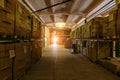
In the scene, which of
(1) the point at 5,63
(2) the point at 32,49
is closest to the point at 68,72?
(2) the point at 32,49

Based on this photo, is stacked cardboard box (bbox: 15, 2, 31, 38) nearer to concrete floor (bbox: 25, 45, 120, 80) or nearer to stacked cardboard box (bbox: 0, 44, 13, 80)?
stacked cardboard box (bbox: 0, 44, 13, 80)

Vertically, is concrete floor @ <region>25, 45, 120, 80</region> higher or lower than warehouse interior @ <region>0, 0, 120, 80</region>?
lower

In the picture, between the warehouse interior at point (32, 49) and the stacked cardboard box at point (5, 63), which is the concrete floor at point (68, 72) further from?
the stacked cardboard box at point (5, 63)

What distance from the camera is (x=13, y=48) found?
3.17m

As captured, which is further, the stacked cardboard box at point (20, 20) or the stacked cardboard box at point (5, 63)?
the stacked cardboard box at point (20, 20)

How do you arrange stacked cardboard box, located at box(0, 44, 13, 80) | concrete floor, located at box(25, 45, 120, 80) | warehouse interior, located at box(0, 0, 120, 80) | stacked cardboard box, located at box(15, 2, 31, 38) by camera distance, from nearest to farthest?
1. stacked cardboard box, located at box(0, 44, 13, 80)
2. warehouse interior, located at box(0, 0, 120, 80)
3. stacked cardboard box, located at box(15, 2, 31, 38)
4. concrete floor, located at box(25, 45, 120, 80)

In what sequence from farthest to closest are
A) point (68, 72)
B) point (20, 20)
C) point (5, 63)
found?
1. point (68, 72)
2. point (20, 20)
3. point (5, 63)

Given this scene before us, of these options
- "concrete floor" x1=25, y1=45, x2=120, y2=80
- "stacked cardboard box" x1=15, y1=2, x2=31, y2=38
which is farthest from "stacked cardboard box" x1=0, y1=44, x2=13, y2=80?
"concrete floor" x1=25, y1=45, x2=120, y2=80

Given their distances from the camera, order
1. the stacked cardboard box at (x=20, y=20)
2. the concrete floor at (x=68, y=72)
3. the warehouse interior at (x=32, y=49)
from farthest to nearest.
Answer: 1. the concrete floor at (x=68, y=72)
2. the stacked cardboard box at (x=20, y=20)
3. the warehouse interior at (x=32, y=49)

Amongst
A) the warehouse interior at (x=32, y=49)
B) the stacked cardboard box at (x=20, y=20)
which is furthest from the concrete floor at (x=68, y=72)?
the stacked cardboard box at (x=20, y=20)

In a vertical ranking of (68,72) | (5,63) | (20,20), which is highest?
(20,20)

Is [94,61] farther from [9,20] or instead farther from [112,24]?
[9,20]

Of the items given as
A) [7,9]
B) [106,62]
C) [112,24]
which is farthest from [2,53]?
[106,62]

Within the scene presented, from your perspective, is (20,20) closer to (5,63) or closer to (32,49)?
(5,63)
